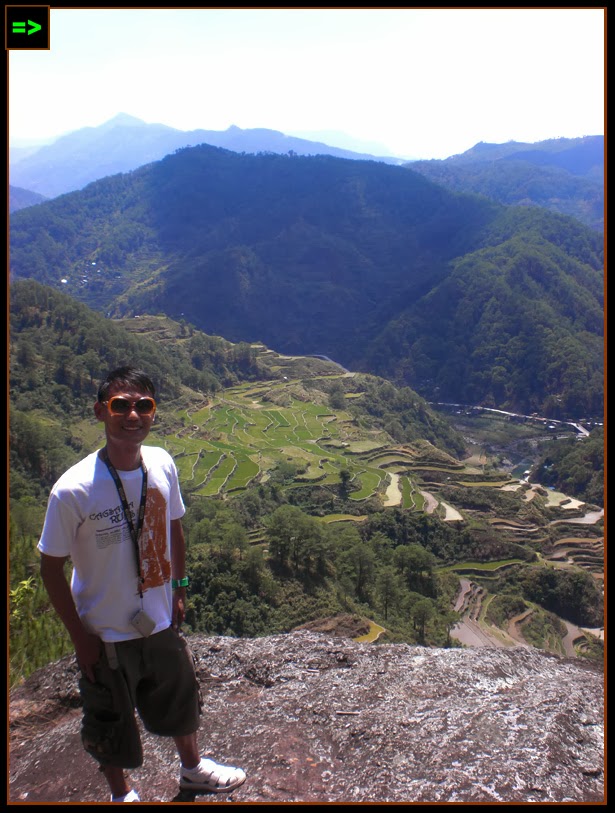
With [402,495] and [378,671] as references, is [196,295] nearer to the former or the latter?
[402,495]

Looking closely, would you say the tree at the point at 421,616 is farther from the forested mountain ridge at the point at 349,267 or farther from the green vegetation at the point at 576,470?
the forested mountain ridge at the point at 349,267

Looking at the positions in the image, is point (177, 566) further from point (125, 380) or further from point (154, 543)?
point (125, 380)

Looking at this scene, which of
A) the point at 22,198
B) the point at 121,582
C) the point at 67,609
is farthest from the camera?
the point at 22,198

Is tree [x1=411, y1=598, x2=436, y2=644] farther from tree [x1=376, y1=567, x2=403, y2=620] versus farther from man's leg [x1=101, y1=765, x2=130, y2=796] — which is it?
man's leg [x1=101, y1=765, x2=130, y2=796]

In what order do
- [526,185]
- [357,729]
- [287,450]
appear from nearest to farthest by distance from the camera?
[357,729]
[287,450]
[526,185]

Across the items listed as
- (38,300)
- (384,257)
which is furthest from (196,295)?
(38,300)

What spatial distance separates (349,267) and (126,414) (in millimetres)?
107178

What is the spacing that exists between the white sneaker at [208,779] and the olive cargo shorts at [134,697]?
1.08ft

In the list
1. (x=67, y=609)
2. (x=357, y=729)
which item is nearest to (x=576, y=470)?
(x=357, y=729)

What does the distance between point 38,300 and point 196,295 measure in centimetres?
5642

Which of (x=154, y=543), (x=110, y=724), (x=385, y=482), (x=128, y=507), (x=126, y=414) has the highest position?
(x=126, y=414)

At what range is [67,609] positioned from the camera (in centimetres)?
262

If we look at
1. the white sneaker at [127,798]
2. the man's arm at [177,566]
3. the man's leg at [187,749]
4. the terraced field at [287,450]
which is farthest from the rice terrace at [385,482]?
the man's arm at [177,566]

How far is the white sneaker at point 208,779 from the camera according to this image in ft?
10.4
